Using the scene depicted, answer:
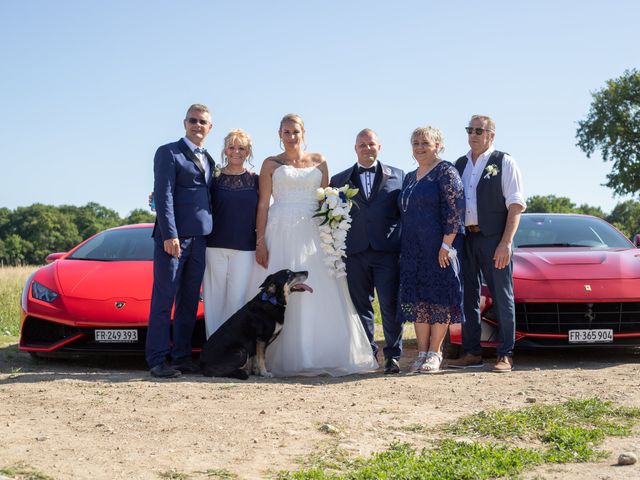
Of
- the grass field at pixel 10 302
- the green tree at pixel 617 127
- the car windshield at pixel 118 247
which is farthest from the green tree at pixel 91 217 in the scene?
the car windshield at pixel 118 247

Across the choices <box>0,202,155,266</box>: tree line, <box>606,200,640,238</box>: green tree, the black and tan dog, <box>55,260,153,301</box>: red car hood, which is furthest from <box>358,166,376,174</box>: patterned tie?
<box>606,200,640,238</box>: green tree

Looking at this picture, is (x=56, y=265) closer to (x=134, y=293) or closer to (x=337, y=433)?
(x=134, y=293)

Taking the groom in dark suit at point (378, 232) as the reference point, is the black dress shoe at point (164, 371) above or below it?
below

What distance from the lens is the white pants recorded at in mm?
6664

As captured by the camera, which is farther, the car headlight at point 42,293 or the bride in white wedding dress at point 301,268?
the car headlight at point 42,293

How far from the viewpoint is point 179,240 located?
6320mm

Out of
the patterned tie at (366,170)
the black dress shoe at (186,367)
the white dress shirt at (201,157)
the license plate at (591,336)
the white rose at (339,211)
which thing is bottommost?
the black dress shoe at (186,367)

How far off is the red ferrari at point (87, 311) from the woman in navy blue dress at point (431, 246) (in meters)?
2.00

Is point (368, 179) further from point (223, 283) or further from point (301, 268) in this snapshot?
point (223, 283)

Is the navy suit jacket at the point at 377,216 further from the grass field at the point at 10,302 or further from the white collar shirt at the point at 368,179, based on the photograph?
the grass field at the point at 10,302

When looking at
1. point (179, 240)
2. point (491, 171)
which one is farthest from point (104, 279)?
point (491, 171)

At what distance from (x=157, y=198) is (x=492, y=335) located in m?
3.36

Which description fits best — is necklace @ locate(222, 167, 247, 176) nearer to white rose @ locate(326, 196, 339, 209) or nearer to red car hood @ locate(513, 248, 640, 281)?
white rose @ locate(326, 196, 339, 209)
